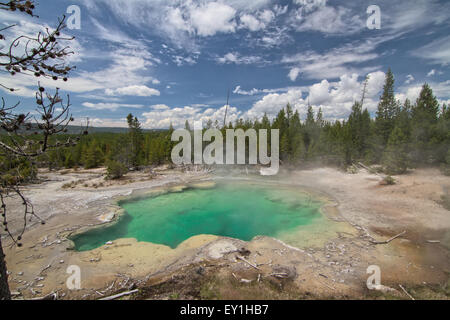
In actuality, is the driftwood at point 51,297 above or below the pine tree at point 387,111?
below

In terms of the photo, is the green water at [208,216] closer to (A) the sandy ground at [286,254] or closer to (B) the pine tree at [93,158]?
(A) the sandy ground at [286,254]

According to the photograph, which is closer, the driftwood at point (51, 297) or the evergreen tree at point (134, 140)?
the driftwood at point (51, 297)

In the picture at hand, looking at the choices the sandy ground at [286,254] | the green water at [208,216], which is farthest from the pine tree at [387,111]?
the green water at [208,216]

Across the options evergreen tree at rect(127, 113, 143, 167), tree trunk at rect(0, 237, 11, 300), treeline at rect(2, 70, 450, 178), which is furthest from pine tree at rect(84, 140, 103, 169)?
tree trunk at rect(0, 237, 11, 300)

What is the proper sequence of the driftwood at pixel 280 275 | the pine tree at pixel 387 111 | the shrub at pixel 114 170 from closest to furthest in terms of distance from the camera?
the driftwood at pixel 280 275
the shrub at pixel 114 170
the pine tree at pixel 387 111

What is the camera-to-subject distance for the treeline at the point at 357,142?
24719 millimetres

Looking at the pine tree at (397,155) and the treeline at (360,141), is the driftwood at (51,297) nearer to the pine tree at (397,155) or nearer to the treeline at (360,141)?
the treeline at (360,141)

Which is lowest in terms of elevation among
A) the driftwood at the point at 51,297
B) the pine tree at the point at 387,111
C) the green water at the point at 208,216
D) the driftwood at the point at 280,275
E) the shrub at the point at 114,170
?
the green water at the point at 208,216

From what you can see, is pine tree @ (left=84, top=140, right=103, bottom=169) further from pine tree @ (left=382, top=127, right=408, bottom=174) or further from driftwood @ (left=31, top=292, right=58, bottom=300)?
pine tree @ (left=382, top=127, right=408, bottom=174)

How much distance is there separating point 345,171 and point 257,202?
18951 millimetres

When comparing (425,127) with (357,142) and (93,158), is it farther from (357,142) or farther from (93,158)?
(93,158)

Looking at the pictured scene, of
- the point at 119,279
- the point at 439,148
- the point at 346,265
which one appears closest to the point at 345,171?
the point at 439,148

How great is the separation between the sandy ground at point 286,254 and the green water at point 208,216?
4.17 ft

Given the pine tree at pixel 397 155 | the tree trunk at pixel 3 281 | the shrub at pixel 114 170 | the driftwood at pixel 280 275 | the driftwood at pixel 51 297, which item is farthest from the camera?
the shrub at pixel 114 170
